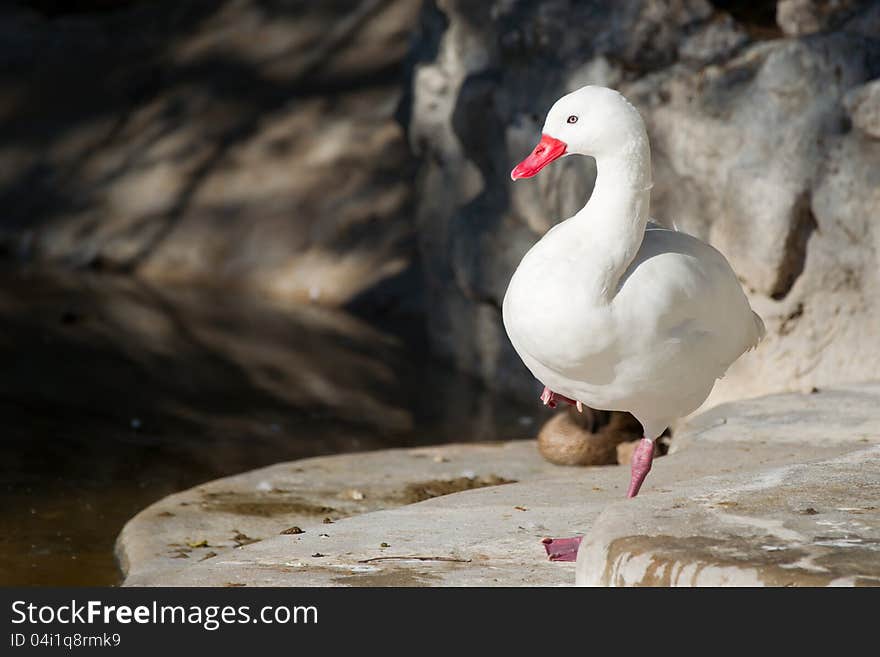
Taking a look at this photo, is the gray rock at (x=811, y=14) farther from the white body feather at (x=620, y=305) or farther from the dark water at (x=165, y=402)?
the white body feather at (x=620, y=305)

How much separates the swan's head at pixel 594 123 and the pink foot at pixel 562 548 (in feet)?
3.80

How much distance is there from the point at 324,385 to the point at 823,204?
4.09 metres

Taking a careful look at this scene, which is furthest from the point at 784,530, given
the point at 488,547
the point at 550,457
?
the point at 550,457

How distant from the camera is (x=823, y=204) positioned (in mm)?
6754

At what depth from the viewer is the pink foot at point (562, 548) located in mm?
4324

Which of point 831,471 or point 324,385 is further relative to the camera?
point 324,385

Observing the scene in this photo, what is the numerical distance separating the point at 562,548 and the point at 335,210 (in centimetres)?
923

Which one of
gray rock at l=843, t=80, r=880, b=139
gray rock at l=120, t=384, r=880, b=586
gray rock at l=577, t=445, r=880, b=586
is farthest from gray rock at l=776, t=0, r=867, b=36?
gray rock at l=577, t=445, r=880, b=586

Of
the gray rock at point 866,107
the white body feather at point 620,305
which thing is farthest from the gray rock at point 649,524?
the gray rock at point 866,107

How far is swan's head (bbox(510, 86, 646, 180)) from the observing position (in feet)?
13.6

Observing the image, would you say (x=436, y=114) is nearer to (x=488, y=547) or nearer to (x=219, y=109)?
(x=219, y=109)

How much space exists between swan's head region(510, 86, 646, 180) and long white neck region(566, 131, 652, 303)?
29 mm

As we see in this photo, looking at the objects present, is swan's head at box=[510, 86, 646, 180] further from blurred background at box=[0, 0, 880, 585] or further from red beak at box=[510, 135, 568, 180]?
blurred background at box=[0, 0, 880, 585]

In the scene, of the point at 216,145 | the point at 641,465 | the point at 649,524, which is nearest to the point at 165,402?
the point at 641,465
